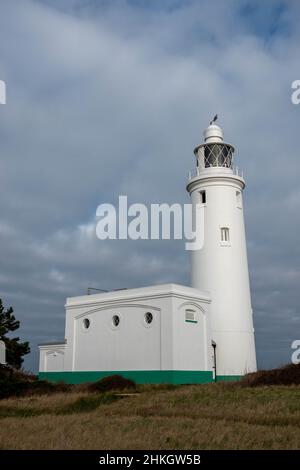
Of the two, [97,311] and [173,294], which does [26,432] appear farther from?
[97,311]

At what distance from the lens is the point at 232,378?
25016mm

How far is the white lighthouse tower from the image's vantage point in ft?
83.3

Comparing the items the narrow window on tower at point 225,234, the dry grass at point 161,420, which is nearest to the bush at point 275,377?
the dry grass at point 161,420

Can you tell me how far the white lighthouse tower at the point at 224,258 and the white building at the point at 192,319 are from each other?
2.0 inches

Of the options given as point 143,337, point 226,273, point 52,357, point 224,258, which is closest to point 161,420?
point 143,337

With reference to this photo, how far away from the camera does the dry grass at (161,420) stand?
934cm

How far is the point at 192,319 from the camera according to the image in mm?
23766

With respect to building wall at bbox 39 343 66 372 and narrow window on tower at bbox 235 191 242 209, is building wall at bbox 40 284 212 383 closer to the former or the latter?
building wall at bbox 39 343 66 372

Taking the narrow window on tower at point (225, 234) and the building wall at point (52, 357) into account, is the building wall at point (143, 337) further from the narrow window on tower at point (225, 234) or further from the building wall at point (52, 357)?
the narrow window on tower at point (225, 234)

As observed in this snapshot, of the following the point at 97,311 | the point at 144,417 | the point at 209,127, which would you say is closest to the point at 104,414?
the point at 144,417

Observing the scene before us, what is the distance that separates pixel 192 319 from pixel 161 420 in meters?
11.7

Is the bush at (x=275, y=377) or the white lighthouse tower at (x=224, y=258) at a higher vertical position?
the white lighthouse tower at (x=224, y=258)

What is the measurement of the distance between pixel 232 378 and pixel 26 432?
16112 millimetres

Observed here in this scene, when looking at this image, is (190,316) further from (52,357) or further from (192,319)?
(52,357)
